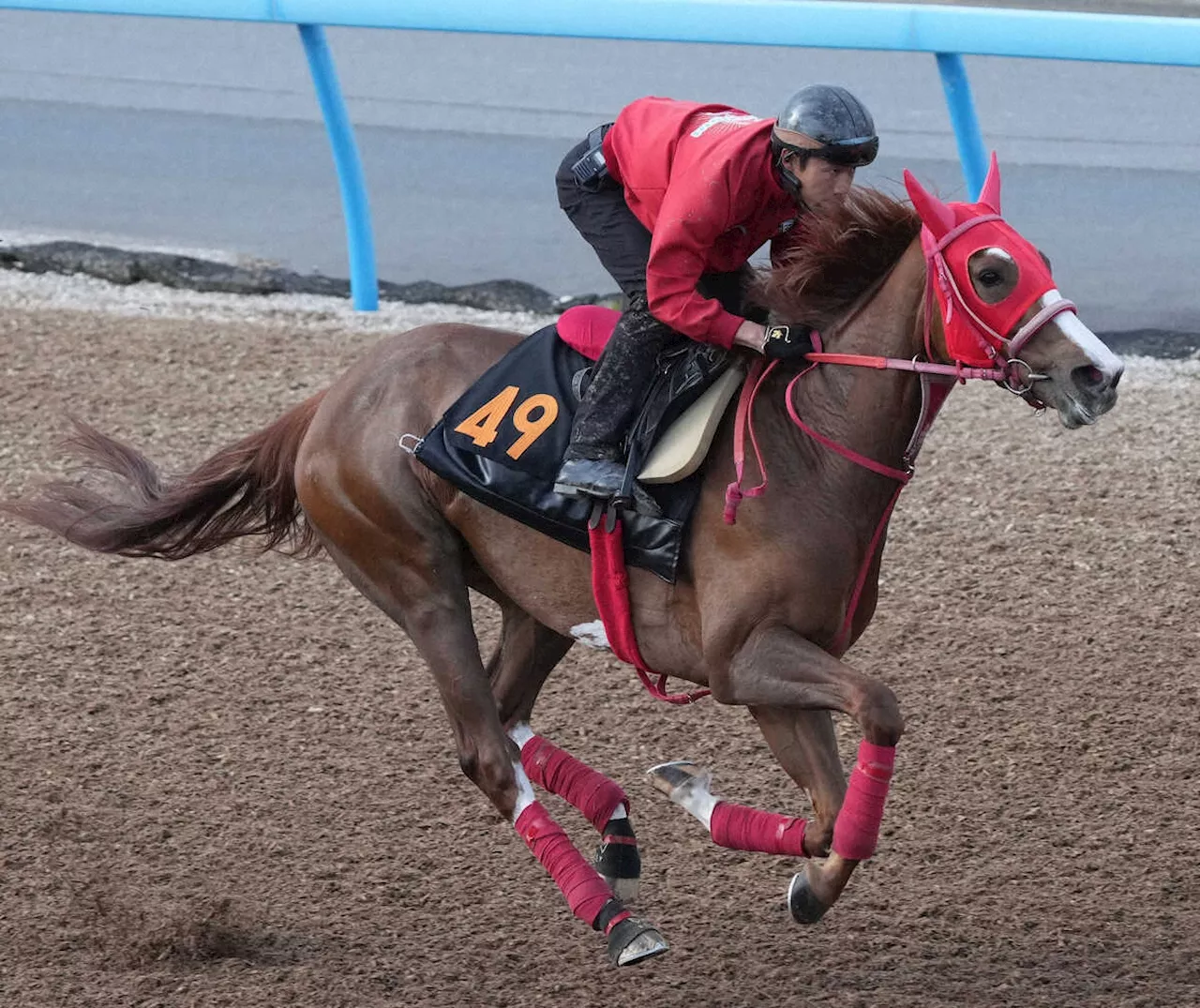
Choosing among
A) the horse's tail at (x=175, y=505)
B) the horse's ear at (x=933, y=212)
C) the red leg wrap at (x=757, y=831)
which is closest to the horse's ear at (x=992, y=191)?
the horse's ear at (x=933, y=212)

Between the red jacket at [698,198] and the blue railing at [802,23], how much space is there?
3.81m

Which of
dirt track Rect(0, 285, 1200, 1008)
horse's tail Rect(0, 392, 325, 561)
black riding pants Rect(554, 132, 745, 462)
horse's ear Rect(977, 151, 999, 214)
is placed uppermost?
horse's ear Rect(977, 151, 999, 214)

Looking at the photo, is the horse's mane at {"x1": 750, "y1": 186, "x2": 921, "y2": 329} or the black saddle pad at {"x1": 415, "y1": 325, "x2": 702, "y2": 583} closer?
the horse's mane at {"x1": 750, "y1": 186, "x2": 921, "y2": 329}

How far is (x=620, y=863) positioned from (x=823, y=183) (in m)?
1.77

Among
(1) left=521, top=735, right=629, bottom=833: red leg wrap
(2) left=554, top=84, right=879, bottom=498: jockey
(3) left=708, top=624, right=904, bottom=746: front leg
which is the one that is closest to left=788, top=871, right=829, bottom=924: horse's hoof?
(3) left=708, top=624, right=904, bottom=746: front leg

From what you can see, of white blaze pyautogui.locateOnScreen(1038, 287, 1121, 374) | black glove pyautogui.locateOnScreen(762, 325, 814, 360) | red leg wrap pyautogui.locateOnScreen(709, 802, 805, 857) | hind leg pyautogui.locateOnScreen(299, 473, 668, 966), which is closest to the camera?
white blaze pyautogui.locateOnScreen(1038, 287, 1121, 374)

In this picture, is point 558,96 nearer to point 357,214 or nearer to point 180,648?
point 357,214

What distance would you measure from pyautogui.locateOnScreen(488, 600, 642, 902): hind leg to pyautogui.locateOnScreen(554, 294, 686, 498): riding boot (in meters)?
0.82

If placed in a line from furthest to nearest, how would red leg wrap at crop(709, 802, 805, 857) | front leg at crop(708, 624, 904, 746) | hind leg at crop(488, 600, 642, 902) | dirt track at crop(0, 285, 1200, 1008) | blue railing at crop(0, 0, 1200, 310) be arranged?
blue railing at crop(0, 0, 1200, 310) < hind leg at crop(488, 600, 642, 902) < dirt track at crop(0, 285, 1200, 1008) < red leg wrap at crop(709, 802, 805, 857) < front leg at crop(708, 624, 904, 746)

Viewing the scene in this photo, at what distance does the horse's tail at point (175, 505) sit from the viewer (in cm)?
475

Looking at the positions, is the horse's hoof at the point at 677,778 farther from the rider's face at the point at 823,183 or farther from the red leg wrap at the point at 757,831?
the rider's face at the point at 823,183

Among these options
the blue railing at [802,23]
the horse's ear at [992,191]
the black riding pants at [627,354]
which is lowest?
the black riding pants at [627,354]

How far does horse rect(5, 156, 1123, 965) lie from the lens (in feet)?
11.1

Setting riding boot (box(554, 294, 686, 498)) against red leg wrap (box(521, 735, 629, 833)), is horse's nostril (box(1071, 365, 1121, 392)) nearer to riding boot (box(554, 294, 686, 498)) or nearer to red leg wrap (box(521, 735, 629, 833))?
riding boot (box(554, 294, 686, 498))
